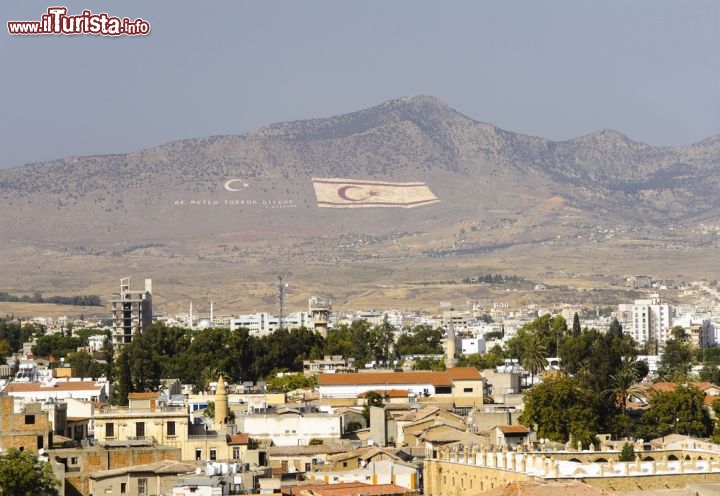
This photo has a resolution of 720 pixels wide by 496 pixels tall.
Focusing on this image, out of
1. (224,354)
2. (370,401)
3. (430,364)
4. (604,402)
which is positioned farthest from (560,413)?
(224,354)

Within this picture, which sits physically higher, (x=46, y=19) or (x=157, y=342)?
(x=46, y=19)

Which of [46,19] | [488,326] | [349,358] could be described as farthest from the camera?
[488,326]

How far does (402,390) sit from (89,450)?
39444 millimetres

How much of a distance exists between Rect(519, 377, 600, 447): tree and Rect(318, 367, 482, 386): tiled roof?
18018 mm

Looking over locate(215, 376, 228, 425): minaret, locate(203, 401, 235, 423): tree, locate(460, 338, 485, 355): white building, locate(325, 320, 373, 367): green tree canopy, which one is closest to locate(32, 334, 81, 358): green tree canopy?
locate(325, 320, 373, 367): green tree canopy

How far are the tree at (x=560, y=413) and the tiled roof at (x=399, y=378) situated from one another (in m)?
18.0

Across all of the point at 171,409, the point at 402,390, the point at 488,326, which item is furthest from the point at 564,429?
the point at 488,326

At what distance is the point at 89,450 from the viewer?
1725 inches

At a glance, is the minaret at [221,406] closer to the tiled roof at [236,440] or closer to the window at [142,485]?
the tiled roof at [236,440]

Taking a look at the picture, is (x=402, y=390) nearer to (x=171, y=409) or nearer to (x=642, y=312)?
(x=171, y=409)

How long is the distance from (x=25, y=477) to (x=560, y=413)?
89.3 ft

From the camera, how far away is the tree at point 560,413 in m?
60.6

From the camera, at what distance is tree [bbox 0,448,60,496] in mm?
37969

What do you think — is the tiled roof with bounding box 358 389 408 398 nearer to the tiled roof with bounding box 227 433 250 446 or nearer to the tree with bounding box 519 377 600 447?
the tree with bounding box 519 377 600 447
